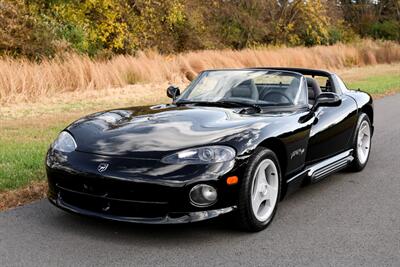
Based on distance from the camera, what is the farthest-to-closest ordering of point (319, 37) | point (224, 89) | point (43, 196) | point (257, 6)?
point (319, 37)
point (257, 6)
point (224, 89)
point (43, 196)

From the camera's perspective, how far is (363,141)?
22.5ft

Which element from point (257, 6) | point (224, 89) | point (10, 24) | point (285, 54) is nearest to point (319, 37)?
point (257, 6)

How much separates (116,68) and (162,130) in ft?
43.6

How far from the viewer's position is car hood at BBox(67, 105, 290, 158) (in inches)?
166

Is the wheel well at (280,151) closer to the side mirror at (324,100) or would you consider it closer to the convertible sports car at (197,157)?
the convertible sports car at (197,157)

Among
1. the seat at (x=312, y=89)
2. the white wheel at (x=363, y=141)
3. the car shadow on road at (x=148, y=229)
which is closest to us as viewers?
the car shadow on road at (x=148, y=229)

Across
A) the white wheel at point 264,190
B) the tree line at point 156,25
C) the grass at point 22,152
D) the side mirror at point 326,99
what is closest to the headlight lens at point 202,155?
the white wheel at point 264,190

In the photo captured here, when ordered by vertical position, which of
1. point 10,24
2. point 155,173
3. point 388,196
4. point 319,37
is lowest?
point 319,37

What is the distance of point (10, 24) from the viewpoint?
59.1ft

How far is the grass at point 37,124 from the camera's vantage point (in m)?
5.64

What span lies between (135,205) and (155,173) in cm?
27

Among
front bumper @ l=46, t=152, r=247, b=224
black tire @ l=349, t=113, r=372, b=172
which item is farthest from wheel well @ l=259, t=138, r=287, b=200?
black tire @ l=349, t=113, r=372, b=172

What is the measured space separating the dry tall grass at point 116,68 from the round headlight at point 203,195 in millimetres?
10215

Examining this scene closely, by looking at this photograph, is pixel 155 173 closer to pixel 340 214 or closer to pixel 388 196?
pixel 340 214
